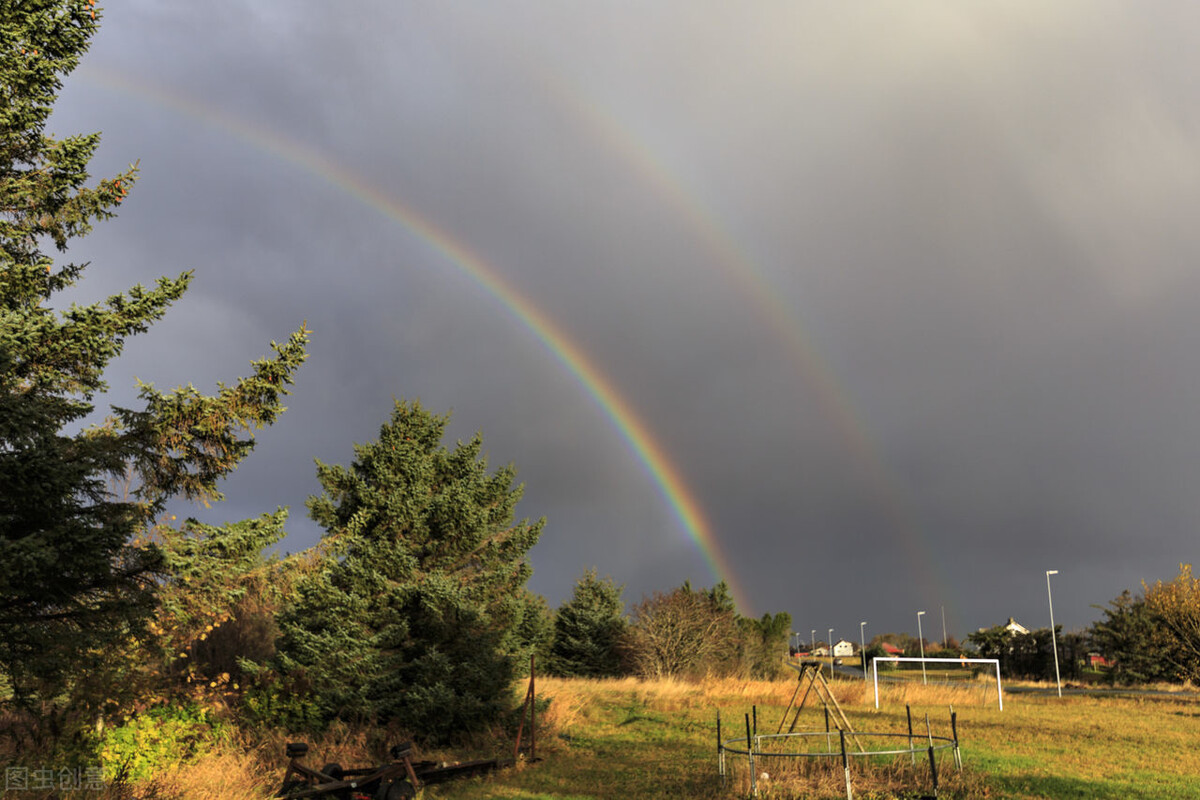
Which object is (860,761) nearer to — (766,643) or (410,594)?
(410,594)

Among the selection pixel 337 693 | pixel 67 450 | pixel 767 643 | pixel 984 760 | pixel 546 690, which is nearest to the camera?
pixel 67 450

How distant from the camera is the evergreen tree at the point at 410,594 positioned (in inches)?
818

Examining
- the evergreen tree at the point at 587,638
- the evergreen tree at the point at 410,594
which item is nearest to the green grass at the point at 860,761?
the evergreen tree at the point at 410,594

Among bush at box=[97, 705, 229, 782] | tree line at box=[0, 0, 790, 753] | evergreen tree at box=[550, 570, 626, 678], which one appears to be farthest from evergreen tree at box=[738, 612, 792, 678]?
bush at box=[97, 705, 229, 782]

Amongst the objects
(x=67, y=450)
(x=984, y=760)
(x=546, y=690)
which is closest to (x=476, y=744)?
(x=546, y=690)

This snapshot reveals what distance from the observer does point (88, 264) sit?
564 inches

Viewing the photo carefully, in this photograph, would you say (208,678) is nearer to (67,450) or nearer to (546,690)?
(546,690)

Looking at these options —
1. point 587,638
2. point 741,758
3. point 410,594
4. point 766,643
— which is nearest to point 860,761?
point 741,758

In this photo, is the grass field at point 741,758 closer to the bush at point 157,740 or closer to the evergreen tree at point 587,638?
the bush at point 157,740

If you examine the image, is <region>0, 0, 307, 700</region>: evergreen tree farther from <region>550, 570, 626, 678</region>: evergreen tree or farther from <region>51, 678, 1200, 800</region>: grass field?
<region>550, 570, 626, 678</region>: evergreen tree

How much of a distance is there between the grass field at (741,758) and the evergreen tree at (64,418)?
2.43 m

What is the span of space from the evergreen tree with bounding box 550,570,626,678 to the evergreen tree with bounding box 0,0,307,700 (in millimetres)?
32754

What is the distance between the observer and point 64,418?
11906mm

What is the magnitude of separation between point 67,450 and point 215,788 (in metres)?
5.15
